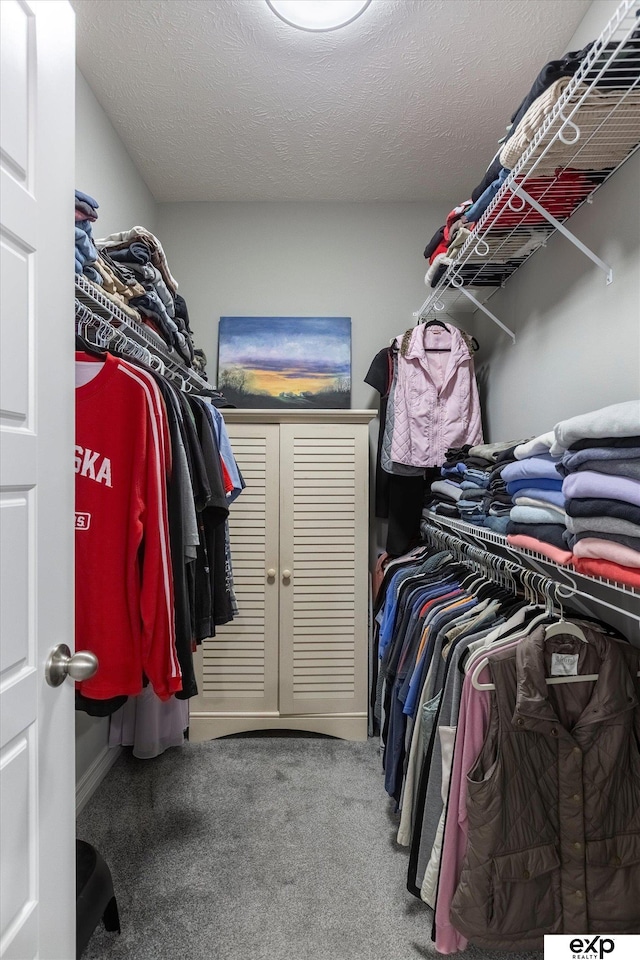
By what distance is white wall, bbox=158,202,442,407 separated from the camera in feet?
10.4

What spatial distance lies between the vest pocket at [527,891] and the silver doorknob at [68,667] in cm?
107

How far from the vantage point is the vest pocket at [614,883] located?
1.35 m

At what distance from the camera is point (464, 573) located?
2158mm

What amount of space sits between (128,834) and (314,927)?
79cm

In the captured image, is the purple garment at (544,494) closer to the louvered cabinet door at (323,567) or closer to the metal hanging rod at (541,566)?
the metal hanging rod at (541,566)

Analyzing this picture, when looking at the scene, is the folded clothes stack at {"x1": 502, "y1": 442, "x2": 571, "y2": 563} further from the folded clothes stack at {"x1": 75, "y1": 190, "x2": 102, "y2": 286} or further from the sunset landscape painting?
the sunset landscape painting

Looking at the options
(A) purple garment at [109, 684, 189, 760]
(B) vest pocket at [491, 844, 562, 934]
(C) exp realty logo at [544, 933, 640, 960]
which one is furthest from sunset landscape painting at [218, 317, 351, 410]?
(C) exp realty logo at [544, 933, 640, 960]

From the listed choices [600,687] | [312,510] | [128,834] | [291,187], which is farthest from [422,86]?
[128,834]

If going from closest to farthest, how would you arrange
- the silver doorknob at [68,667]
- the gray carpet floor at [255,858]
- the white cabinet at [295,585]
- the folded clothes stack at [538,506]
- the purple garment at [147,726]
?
1. the silver doorknob at [68,667]
2. the folded clothes stack at [538,506]
3. the gray carpet floor at [255,858]
4. the purple garment at [147,726]
5. the white cabinet at [295,585]

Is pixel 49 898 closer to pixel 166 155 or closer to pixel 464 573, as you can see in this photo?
pixel 464 573

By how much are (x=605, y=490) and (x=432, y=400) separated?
1.61 metres

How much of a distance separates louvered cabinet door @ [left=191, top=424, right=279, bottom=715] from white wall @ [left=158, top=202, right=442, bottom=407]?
0.69 metres

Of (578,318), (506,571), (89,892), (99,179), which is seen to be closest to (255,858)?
(89,892)

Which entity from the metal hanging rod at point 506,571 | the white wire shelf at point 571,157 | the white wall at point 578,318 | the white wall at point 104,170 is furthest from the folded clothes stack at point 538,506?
the white wall at point 104,170
